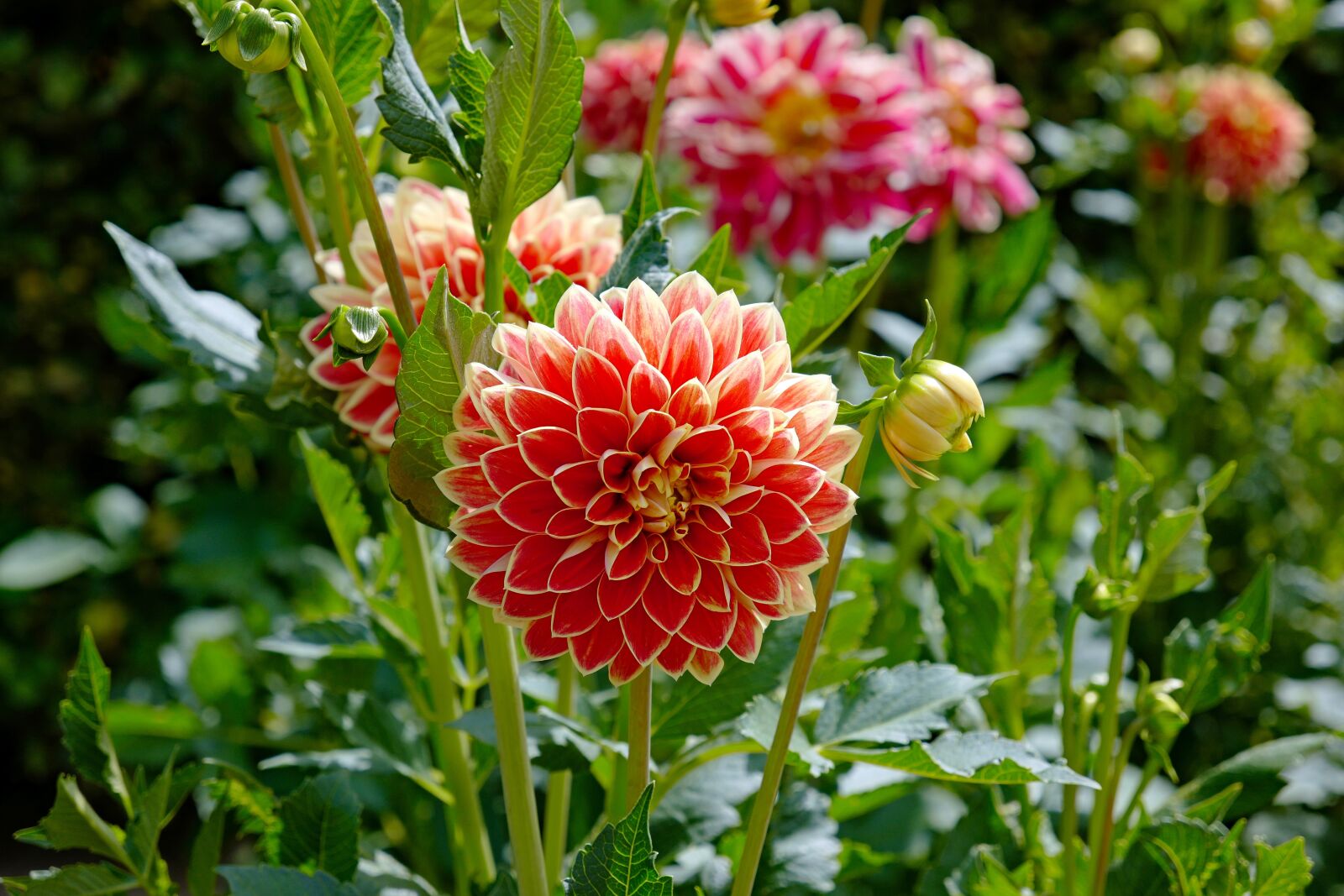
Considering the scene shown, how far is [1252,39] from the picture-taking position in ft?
5.24

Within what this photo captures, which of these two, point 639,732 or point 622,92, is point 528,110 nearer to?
point 639,732

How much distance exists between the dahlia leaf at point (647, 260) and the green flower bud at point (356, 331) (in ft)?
0.36

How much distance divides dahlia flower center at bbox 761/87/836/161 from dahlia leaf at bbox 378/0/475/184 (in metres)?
0.68

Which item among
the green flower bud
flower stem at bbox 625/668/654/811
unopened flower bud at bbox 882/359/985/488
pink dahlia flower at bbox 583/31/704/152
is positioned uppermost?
the green flower bud

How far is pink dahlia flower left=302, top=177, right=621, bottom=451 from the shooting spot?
20.4 inches

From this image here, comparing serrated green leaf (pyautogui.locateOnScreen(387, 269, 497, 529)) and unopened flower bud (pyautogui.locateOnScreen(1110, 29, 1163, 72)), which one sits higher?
serrated green leaf (pyautogui.locateOnScreen(387, 269, 497, 529))

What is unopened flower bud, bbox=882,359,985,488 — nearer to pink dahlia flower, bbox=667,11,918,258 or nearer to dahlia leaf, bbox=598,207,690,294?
dahlia leaf, bbox=598,207,690,294

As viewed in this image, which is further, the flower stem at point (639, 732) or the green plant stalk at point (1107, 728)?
the green plant stalk at point (1107, 728)

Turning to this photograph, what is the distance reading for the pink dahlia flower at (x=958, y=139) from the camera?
3.80 ft

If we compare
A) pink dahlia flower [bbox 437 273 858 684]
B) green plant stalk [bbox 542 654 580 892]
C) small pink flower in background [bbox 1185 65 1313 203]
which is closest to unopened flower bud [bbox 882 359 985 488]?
pink dahlia flower [bbox 437 273 858 684]

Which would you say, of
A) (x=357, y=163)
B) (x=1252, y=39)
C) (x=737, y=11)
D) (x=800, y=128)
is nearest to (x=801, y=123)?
(x=800, y=128)

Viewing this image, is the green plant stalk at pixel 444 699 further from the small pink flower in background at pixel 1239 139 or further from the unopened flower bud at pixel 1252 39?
the unopened flower bud at pixel 1252 39

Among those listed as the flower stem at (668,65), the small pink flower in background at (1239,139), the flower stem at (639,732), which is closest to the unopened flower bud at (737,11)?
the flower stem at (668,65)

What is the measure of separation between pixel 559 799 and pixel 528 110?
13.7 inches
